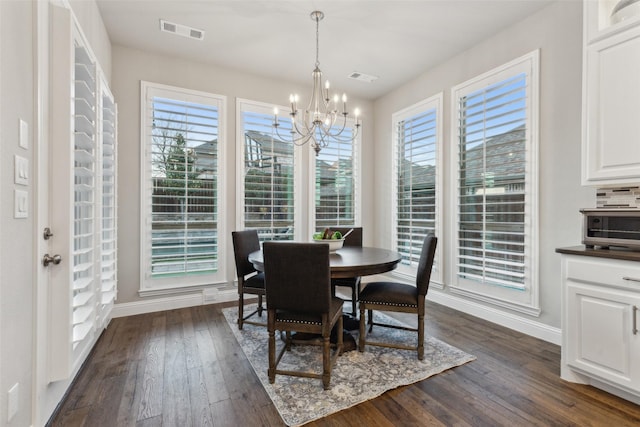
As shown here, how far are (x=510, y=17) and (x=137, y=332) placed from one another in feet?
15.3

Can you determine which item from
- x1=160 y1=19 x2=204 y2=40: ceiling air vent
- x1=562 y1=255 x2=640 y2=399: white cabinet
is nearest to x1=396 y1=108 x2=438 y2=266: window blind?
x1=562 y1=255 x2=640 y2=399: white cabinet

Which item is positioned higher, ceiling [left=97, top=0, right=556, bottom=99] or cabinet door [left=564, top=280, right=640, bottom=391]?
ceiling [left=97, top=0, right=556, bottom=99]

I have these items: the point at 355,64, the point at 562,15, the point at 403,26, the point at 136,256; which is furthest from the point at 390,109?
the point at 136,256

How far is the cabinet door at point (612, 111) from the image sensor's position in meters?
1.99

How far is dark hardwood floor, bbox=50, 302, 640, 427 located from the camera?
177cm

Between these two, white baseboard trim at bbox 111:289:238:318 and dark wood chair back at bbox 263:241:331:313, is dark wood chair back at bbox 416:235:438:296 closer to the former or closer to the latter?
dark wood chair back at bbox 263:241:331:313

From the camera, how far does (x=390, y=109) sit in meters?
4.75

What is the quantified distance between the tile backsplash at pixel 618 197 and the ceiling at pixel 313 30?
5.71 feet

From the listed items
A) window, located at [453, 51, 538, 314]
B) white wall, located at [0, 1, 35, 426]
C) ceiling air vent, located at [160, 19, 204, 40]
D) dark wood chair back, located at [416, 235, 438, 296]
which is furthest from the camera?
ceiling air vent, located at [160, 19, 204, 40]

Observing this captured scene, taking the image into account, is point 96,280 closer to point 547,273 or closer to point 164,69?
point 164,69

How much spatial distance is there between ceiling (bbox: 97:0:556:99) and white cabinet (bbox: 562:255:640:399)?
2.35 metres

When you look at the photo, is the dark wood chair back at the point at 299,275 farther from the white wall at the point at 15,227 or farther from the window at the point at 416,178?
the window at the point at 416,178

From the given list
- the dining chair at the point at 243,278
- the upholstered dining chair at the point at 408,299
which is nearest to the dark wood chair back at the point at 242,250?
the dining chair at the point at 243,278

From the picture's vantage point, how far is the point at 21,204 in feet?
4.73
